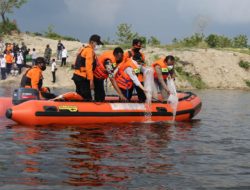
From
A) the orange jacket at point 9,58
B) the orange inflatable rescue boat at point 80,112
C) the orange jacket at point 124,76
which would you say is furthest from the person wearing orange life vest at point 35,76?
the orange jacket at point 9,58

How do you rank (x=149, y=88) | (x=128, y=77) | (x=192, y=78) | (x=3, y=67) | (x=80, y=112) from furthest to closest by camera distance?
(x=192, y=78) → (x=3, y=67) → (x=149, y=88) → (x=128, y=77) → (x=80, y=112)

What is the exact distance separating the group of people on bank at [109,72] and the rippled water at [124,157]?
1.00 metres

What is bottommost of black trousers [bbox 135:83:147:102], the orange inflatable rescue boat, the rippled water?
the rippled water

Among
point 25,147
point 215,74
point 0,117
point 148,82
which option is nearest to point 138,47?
point 148,82

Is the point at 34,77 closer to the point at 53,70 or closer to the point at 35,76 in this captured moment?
the point at 35,76

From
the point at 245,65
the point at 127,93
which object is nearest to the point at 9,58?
the point at 245,65

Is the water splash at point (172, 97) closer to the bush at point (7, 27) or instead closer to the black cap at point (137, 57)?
the black cap at point (137, 57)

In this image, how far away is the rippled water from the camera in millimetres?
6410

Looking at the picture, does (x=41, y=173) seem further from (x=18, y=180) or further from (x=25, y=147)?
(x=25, y=147)

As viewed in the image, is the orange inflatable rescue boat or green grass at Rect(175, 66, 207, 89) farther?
green grass at Rect(175, 66, 207, 89)

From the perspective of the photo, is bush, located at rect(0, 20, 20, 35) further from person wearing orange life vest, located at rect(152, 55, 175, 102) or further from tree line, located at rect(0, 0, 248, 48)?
person wearing orange life vest, located at rect(152, 55, 175, 102)

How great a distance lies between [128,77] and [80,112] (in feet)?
5.09

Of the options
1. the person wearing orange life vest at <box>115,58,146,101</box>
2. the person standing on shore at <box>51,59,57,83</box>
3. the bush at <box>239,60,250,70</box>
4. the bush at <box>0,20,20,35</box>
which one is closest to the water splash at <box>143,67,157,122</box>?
the person wearing orange life vest at <box>115,58,146,101</box>

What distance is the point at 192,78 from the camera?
3441cm
